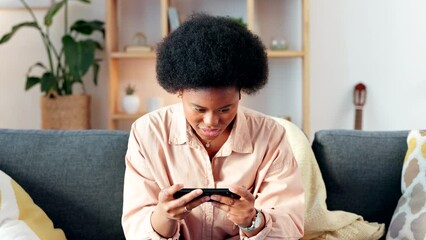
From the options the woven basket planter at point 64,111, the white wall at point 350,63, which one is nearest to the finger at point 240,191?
the woven basket planter at point 64,111

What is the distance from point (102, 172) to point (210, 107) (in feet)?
2.07

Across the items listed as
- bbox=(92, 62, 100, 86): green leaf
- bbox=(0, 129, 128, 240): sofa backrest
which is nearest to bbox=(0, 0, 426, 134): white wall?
bbox=(92, 62, 100, 86): green leaf

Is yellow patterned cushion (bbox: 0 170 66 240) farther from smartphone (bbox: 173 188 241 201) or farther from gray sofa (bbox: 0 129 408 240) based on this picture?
smartphone (bbox: 173 188 241 201)

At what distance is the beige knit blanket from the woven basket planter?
66.8 inches

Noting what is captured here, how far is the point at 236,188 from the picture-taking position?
1.31m

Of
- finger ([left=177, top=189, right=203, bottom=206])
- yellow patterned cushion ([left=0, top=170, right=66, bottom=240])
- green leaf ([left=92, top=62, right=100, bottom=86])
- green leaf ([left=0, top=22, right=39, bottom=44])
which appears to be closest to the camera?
finger ([left=177, top=189, right=203, bottom=206])

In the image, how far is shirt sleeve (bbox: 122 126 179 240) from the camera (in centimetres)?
147

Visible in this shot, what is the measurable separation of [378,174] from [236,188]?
2.57 feet

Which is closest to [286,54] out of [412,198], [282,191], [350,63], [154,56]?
[350,63]

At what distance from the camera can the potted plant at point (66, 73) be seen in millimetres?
3162

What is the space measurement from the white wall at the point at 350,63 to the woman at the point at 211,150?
1.98m

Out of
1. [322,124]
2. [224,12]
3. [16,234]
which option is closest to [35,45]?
[224,12]

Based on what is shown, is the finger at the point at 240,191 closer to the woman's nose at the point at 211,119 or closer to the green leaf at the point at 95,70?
the woman's nose at the point at 211,119

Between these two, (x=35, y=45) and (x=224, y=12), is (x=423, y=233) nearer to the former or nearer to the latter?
(x=224, y=12)
